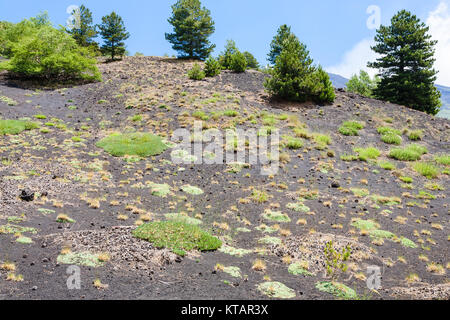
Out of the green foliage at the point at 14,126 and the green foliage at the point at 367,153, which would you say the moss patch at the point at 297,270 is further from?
the green foliage at the point at 14,126

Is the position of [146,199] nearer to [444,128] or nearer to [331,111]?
[331,111]

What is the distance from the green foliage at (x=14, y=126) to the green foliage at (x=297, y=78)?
64.2 feet

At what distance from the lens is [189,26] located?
136 ft

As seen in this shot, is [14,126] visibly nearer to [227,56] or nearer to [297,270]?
[297,270]

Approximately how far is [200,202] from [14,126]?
13.6 m

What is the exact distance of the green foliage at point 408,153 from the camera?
1919cm

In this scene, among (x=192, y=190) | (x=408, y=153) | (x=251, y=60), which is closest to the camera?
(x=192, y=190)

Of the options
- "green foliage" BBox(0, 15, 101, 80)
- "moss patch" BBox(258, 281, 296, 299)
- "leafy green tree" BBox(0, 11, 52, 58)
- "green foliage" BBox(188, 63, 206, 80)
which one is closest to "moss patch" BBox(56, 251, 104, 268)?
"moss patch" BBox(258, 281, 296, 299)

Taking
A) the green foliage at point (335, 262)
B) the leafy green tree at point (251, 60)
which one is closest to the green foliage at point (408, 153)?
the green foliage at point (335, 262)

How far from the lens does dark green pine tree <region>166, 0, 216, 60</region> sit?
137ft

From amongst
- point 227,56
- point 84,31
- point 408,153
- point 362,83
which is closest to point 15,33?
point 84,31

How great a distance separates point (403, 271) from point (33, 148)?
17.5 meters

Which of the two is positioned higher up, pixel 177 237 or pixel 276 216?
pixel 276 216

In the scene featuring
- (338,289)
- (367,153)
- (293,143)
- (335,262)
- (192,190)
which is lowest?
(338,289)
